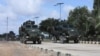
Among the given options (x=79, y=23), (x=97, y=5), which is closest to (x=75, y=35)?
(x=97, y=5)

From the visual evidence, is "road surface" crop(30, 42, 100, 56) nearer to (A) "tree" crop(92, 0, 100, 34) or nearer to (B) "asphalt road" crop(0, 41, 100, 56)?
(B) "asphalt road" crop(0, 41, 100, 56)

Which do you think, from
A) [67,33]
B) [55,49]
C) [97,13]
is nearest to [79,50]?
[55,49]

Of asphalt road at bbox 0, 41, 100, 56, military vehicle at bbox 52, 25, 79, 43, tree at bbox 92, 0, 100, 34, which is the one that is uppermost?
→ tree at bbox 92, 0, 100, 34

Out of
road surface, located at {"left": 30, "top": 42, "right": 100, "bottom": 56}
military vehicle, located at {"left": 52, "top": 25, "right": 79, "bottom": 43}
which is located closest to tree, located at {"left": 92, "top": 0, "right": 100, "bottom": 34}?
military vehicle, located at {"left": 52, "top": 25, "right": 79, "bottom": 43}

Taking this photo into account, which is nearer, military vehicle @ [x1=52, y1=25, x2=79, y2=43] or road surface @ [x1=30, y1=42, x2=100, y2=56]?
road surface @ [x1=30, y1=42, x2=100, y2=56]

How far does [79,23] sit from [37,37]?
2040 inches

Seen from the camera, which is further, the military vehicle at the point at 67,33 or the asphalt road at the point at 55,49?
the military vehicle at the point at 67,33

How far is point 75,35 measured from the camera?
62125mm

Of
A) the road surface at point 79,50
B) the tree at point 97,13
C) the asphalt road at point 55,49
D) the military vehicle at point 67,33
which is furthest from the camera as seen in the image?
the tree at point 97,13

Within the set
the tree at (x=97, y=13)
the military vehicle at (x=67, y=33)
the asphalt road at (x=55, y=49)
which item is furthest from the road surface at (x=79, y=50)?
the tree at (x=97, y=13)

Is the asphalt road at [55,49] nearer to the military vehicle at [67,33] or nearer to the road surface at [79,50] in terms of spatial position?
the road surface at [79,50]

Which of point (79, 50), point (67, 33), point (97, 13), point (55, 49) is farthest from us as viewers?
point (97, 13)

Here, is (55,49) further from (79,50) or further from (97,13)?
(97,13)

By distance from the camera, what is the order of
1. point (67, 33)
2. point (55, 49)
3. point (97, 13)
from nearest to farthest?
1. point (55, 49)
2. point (67, 33)
3. point (97, 13)
